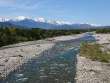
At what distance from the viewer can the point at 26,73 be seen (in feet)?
115

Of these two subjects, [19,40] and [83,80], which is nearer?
[83,80]

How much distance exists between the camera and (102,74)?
34.3m

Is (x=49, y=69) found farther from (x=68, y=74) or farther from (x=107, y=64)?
(x=107, y=64)

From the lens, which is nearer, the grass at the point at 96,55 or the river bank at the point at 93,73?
the river bank at the point at 93,73

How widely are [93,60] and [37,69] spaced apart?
12.3m

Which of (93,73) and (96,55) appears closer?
(93,73)

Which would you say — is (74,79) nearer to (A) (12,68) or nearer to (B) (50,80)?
(B) (50,80)

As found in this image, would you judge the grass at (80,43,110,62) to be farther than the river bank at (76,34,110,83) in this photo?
Yes

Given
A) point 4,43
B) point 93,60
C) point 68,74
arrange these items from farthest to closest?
point 4,43 → point 93,60 → point 68,74

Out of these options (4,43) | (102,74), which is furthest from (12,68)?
(4,43)

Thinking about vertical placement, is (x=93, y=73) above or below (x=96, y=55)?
above

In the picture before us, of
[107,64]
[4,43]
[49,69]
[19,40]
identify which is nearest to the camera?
A: [49,69]

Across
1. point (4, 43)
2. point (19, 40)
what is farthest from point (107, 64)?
point (19, 40)

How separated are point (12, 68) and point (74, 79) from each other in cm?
1131
